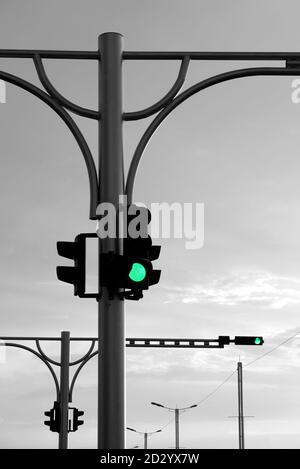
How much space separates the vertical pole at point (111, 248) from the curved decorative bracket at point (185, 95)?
126 mm

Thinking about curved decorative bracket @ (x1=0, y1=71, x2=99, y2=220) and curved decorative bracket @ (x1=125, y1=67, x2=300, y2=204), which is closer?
curved decorative bracket @ (x1=0, y1=71, x2=99, y2=220)

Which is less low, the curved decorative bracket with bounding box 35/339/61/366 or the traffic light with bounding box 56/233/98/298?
the curved decorative bracket with bounding box 35/339/61/366

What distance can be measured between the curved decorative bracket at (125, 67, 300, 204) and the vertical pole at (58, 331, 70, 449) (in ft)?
53.4

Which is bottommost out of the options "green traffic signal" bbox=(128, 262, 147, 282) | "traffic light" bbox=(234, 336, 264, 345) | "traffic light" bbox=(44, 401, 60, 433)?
"green traffic signal" bbox=(128, 262, 147, 282)

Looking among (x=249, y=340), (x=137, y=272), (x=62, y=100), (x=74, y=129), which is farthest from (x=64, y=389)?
(x=137, y=272)

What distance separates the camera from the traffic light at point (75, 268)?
9398 mm

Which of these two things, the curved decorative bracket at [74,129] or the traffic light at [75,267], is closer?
the traffic light at [75,267]

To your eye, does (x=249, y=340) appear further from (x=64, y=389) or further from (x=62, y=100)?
(x=62, y=100)

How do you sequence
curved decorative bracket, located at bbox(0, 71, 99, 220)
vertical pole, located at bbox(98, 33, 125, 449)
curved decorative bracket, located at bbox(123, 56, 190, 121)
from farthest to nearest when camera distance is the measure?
curved decorative bracket, located at bbox(123, 56, 190, 121), curved decorative bracket, located at bbox(0, 71, 99, 220), vertical pole, located at bbox(98, 33, 125, 449)

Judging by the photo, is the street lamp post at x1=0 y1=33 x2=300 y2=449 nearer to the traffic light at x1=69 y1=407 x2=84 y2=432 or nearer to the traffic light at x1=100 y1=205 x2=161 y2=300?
the traffic light at x1=100 y1=205 x2=161 y2=300

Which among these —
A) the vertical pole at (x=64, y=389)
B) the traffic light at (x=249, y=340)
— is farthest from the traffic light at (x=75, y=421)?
the traffic light at (x=249, y=340)

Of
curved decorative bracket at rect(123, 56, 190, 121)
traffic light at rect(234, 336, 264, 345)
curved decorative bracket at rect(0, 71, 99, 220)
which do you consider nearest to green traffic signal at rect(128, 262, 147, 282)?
curved decorative bracket at rect(0, 71, 99, 220)

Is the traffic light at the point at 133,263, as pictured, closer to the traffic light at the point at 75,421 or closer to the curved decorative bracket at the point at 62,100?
the curved decorative bracket at the point at 62,100

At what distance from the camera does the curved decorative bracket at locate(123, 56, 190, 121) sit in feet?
33.2
